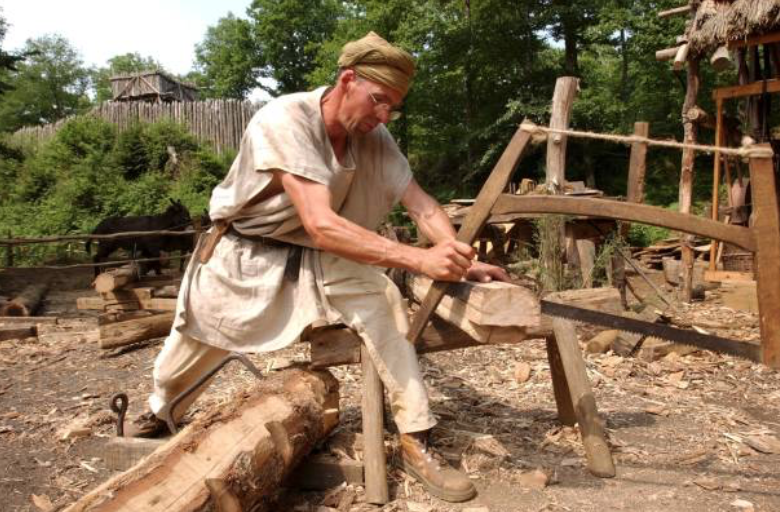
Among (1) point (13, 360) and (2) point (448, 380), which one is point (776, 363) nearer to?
(2) point (448, 380)

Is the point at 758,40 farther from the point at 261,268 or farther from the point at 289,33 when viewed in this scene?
the point at 289,33

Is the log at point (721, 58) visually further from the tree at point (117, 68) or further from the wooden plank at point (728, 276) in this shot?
the tree at point (117, 68)

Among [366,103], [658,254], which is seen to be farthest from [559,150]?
[658,254]

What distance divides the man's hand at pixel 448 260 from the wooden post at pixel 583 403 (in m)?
1.13

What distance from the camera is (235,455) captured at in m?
2.29

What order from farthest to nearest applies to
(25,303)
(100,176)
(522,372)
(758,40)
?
(100,176), (25,303), (758,40), (522,372)

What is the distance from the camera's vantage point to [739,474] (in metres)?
3.04

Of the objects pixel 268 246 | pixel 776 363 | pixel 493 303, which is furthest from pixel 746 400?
pixel 268 246

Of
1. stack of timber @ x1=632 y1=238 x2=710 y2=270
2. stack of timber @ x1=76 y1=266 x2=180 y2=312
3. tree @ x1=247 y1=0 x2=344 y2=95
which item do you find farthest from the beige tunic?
tree @ x1=247 y1=0 x2=344 y2=95

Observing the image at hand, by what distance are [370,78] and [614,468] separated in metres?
2.26

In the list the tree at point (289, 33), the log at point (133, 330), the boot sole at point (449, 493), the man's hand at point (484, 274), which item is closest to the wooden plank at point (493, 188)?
the man's hand at point (484, 274)

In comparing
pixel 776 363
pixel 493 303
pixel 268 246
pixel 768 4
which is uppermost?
pixel 768 4

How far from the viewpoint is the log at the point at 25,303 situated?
861 cm

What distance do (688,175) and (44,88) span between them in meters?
48.7
